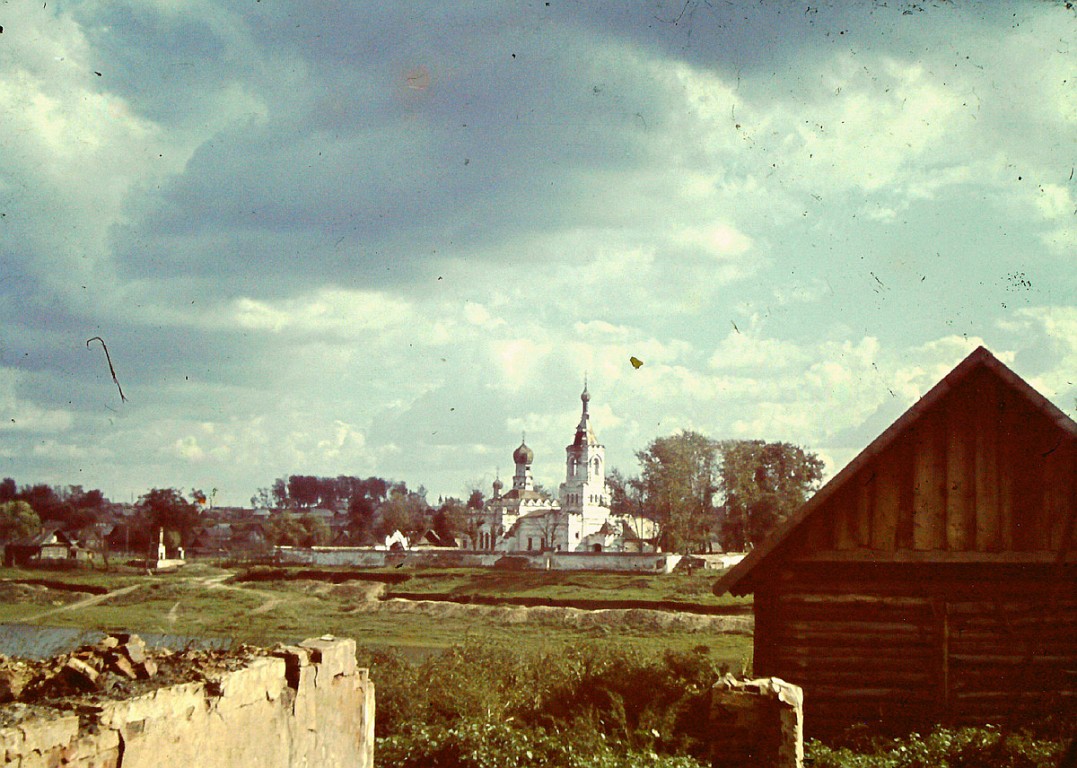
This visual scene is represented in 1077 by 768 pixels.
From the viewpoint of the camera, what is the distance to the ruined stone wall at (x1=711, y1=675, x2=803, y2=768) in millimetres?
9281

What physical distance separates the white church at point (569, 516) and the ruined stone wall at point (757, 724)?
7764 cm

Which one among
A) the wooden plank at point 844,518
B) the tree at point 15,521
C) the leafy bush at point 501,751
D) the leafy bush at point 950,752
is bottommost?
the tree at point 15,521

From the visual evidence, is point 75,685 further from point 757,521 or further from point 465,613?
point 757,521

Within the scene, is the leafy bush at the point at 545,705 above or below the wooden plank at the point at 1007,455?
below

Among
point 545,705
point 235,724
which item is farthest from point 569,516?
point 235,724

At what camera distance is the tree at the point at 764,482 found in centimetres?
5731

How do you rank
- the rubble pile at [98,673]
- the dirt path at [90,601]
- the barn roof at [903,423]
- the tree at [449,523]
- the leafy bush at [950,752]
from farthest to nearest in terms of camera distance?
the tree at [449,523], the dirt path at [90,601], the barn roof at [903,423], the leafy bush at [950,752], the rubble pile at [98,673]

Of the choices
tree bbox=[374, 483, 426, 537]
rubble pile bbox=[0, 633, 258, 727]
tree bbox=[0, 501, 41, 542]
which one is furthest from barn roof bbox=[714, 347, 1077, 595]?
tree bbox=[374, 483, 426, 537]

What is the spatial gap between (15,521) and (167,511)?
16094 millimetres

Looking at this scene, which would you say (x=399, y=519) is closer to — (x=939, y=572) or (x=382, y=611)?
(x=382, y=611)

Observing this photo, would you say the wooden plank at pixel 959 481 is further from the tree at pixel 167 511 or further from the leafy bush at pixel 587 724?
the tree at pixel 167 511

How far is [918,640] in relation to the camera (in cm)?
1148

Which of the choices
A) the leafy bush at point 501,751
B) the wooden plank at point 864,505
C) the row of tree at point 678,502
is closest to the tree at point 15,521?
the row of tree at point 678,502

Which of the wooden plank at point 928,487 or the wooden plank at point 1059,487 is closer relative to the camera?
the wooden plank at point 1059,487
